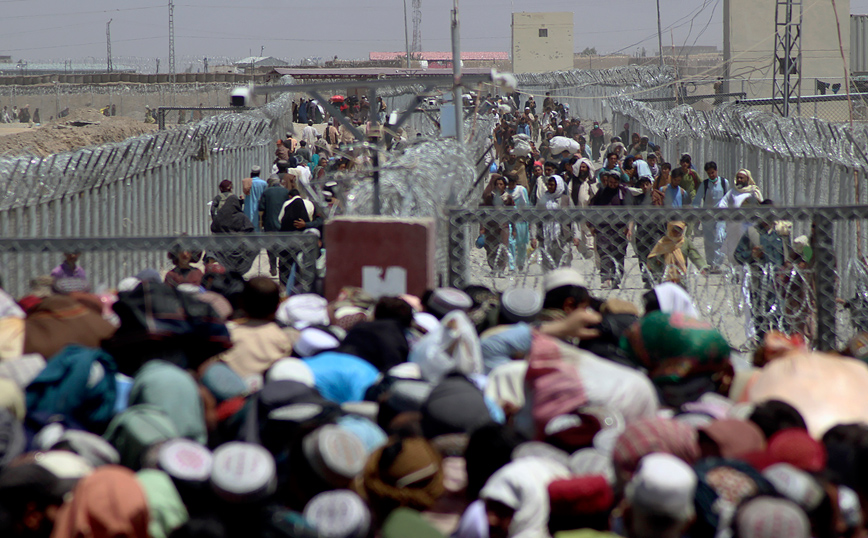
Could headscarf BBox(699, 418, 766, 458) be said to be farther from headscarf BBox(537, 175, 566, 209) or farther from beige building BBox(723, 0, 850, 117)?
beige building BBox(723, 0, 850, 117)

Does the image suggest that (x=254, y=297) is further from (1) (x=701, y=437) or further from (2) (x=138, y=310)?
(1) (x=701, y=437)

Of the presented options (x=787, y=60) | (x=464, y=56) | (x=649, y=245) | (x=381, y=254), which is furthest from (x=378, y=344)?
(x=464, y=56)

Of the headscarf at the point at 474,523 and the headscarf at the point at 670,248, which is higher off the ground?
the headscarf at the point at 670,248

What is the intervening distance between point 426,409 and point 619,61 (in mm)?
112558

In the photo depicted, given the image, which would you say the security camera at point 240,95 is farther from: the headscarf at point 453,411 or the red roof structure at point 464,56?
the red roof structure at point 464,56

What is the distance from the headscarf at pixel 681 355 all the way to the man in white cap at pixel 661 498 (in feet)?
3.43

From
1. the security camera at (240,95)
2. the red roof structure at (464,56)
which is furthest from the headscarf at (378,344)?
the red roof structure at (464,56)

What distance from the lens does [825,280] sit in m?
4.57

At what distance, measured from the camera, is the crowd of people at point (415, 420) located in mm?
Result: 2564

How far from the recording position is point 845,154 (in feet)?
29.2

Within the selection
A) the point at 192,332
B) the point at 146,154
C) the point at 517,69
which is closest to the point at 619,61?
the point at 517,69

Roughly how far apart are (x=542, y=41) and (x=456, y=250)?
265 feet

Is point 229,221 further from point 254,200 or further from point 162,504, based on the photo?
point 162,504

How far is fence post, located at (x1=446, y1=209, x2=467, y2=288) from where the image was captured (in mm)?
4738
